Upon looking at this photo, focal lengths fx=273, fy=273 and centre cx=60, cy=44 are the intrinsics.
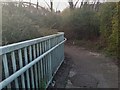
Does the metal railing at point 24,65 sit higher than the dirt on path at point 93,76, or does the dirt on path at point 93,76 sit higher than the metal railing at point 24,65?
the metal railing at point 24,65

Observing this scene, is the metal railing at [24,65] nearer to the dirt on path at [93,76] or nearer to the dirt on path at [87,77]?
the dirt on path at [87,77]

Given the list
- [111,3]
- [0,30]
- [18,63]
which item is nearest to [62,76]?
[0,30]

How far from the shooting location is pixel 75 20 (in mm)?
21594

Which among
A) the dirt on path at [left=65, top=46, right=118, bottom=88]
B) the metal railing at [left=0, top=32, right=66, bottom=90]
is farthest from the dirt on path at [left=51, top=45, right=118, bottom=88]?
the metal railing at [left=0, top=32, right=66, bottom=90]

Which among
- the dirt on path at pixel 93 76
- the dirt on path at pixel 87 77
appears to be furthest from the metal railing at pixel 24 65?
the dirt on path at pixel 93 76

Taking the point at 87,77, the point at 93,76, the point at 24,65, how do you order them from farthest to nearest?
the point at 93,76 → the point at 87,77 → the point at 24,65

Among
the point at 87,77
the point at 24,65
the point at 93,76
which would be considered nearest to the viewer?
the point at 24,65

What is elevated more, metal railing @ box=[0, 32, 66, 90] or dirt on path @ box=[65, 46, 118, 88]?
metal railing @ box=[0, 32, 66, 90]

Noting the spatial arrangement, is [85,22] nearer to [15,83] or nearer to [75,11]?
[75,11]

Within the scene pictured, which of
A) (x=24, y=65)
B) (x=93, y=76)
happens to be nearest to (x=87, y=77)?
(x=93, y=76)

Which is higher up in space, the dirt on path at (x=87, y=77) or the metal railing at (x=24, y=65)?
the metal railing at (x=24, y=65)

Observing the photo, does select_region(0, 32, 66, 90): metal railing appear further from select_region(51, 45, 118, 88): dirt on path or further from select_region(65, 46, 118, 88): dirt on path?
select_region(65, 46, 118, 88): dirt on path

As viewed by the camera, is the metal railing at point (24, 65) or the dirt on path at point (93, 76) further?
the dirt on path at point (93, 76)

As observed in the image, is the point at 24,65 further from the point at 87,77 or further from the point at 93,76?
the point at 93,76
